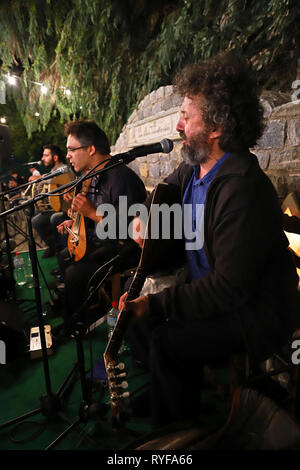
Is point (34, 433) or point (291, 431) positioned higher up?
point (291, 431)

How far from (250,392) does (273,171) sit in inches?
60.7

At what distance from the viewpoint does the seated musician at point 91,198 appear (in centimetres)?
231

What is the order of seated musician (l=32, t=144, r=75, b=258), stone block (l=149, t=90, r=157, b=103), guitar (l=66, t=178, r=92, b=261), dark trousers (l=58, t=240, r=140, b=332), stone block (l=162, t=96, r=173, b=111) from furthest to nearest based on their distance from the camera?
seated musician (l=32, t=144, r=75, b=258)
stone block (l=149, t=90, r=157, b=103)
stone block (l=162, t=96, r=173, b=111)
guitar (l=66, t=178, r=92, b=261)
dark trousers (l=58, t=240, r=140, b=332)

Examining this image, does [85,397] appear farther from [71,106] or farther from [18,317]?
[71,106]

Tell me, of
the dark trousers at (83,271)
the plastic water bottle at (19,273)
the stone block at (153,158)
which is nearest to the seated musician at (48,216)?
the plastic water bottle at (19,273)

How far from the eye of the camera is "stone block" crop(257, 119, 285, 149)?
2004mm

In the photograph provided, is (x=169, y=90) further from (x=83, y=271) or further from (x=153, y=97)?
(x=83, y=271)

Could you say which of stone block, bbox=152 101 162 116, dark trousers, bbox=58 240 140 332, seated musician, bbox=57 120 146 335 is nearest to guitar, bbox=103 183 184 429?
seated musician, bbox=57 120 146 335

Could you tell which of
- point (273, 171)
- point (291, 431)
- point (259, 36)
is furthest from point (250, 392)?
point (259, 36)

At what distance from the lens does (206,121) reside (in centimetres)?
137

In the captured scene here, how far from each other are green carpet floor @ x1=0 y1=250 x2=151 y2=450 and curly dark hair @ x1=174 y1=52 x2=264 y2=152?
140 cm

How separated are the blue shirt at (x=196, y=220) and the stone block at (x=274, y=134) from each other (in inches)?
32.1

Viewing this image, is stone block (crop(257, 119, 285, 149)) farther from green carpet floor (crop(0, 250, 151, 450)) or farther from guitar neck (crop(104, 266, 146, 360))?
green carpet floor (crop(0, 250, 151, 450))
